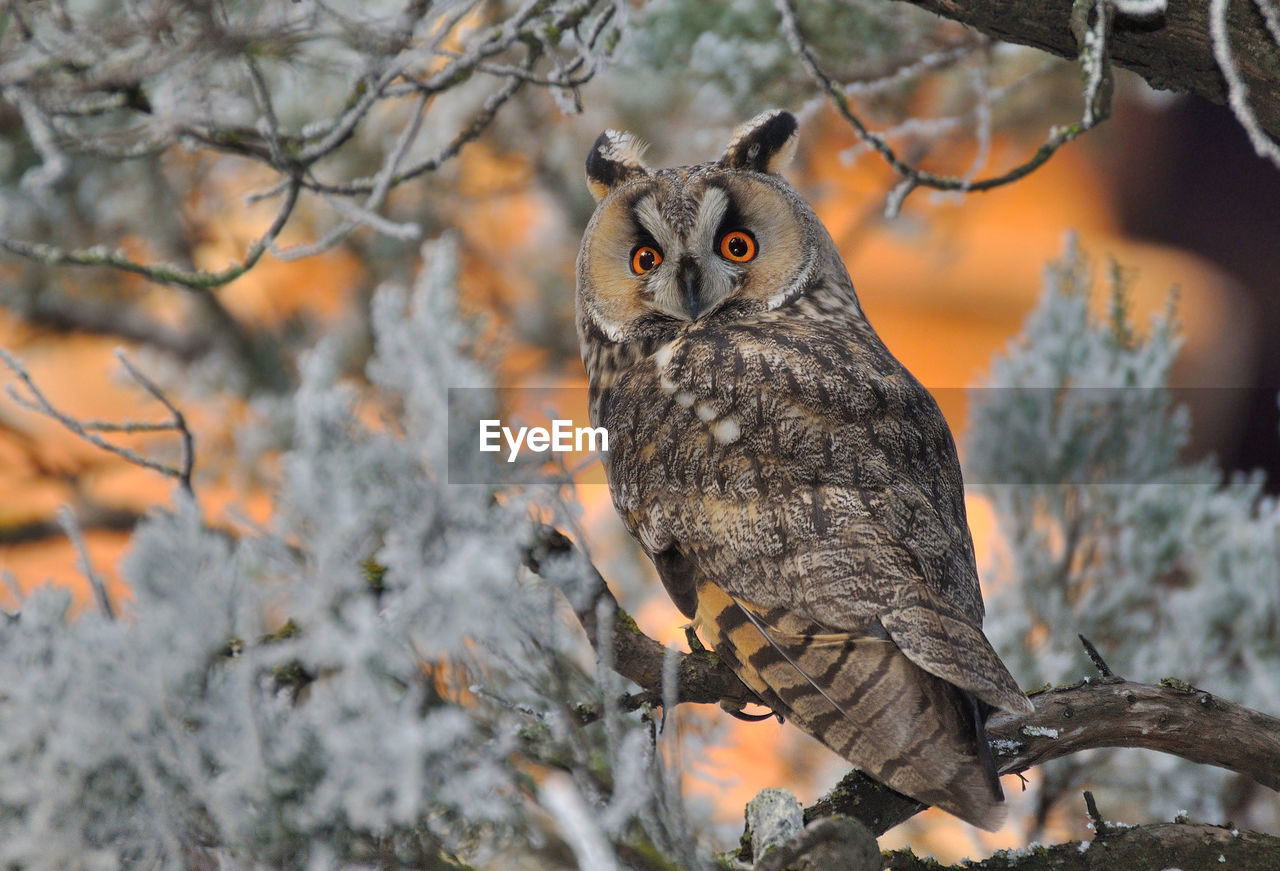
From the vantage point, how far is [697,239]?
141 cm

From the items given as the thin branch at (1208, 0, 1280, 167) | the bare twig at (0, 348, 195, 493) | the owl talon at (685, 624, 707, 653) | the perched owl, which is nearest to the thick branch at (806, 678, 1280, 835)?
the perched owl

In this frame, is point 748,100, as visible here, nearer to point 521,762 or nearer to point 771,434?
point 771,434

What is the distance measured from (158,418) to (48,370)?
0.69 m

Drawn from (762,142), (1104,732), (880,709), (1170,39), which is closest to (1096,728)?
(1104,732)

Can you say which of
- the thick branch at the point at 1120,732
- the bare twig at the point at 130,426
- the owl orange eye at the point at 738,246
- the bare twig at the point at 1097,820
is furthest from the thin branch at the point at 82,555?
the bare twig at the point at 1097,820

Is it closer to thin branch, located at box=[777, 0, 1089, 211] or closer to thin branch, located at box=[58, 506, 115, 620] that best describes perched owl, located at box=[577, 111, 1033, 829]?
thin branch, located at box=[777, 0, 1089, 211]

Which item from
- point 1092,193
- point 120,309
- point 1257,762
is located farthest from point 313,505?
point 1092,193

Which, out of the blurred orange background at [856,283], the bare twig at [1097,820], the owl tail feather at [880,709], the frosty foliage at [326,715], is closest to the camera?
the frosty foliage at [326,715]

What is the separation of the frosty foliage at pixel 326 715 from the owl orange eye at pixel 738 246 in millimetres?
648

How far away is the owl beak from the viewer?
1409mm

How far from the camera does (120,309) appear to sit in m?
3.61

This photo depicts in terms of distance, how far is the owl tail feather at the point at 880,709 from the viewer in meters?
0.98

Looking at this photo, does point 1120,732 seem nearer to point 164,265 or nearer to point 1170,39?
point 1170,39

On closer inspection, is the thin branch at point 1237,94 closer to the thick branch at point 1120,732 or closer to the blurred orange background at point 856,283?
the thick branch at point 1120,732
